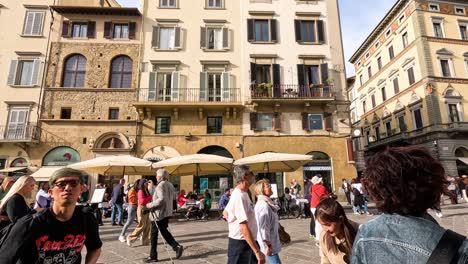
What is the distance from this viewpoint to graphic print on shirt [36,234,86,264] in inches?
76.0

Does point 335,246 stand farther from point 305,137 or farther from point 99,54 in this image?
point 99,54

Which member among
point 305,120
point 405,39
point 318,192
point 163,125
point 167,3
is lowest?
point 318,192

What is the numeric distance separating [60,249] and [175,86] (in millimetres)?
17079

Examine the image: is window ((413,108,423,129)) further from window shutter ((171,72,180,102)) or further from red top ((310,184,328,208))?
red top ((310,184,328,208))

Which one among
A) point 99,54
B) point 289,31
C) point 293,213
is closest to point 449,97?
point 289,31

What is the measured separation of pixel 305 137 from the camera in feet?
60.2

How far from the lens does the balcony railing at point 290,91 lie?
60.0ft

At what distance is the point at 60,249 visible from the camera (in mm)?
2014

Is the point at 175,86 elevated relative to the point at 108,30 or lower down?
lower down

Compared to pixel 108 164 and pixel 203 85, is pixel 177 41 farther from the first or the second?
pixel 108 164

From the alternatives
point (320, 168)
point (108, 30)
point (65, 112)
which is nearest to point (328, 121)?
point (320, 168)

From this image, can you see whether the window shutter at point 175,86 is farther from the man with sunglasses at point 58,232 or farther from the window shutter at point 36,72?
the man with sunglasses at point 58,232

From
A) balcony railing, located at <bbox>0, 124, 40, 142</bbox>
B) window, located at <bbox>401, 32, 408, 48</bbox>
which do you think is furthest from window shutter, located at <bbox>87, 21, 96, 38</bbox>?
window, located at <bbox>401, 32, 408, 48</bbox>

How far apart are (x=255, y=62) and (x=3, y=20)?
1726cm
